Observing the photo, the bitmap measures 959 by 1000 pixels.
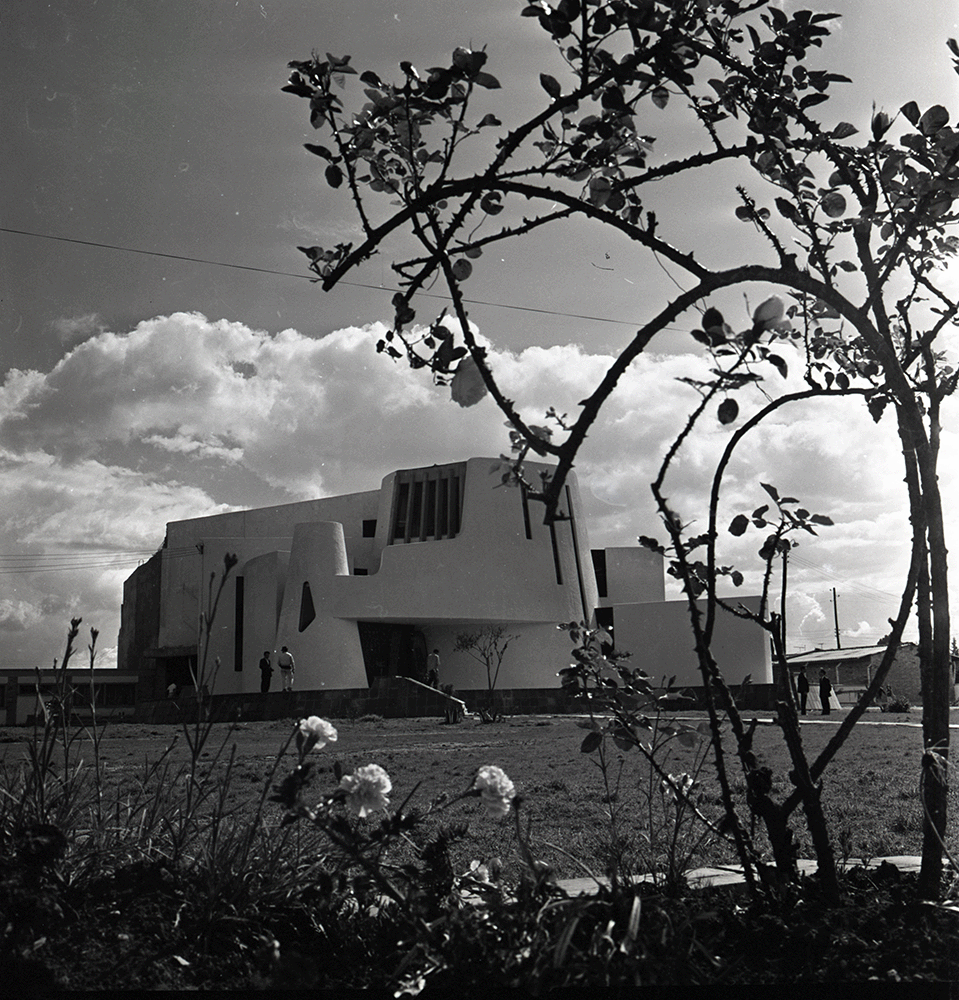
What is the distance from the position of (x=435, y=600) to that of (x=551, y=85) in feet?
93.7

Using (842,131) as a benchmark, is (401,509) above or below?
above

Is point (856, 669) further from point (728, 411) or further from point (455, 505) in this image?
point (728, 411)

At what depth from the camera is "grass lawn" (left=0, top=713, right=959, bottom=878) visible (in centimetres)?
330

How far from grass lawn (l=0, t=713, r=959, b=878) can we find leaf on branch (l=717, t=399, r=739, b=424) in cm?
105

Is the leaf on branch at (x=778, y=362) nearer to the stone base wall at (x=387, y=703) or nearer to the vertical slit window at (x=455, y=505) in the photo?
the stone base wall at (x=387, y=703)

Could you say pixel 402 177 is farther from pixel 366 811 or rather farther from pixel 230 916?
pixel 230 916

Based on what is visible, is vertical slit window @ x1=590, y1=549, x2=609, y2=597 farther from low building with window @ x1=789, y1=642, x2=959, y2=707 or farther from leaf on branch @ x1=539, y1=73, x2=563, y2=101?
leaf on branch @ x1=539, y1=73, x2=563, y2=101

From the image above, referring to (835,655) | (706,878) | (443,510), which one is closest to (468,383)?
(706,878)

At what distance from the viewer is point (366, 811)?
1.80 m

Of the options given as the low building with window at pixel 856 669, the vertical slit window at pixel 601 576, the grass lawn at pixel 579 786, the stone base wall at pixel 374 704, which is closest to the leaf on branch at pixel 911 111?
the grass lawn at pixel 579 786

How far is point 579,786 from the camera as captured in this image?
580 cm

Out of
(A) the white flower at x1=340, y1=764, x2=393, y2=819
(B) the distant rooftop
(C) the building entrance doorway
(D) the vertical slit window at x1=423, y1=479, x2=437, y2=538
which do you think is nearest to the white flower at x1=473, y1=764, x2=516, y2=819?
(A) the white flower at x1=340, y1=764, x2=393, y2=819

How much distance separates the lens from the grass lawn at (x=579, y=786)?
3.30 meters

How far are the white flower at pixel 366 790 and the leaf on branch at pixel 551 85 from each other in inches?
51.4
